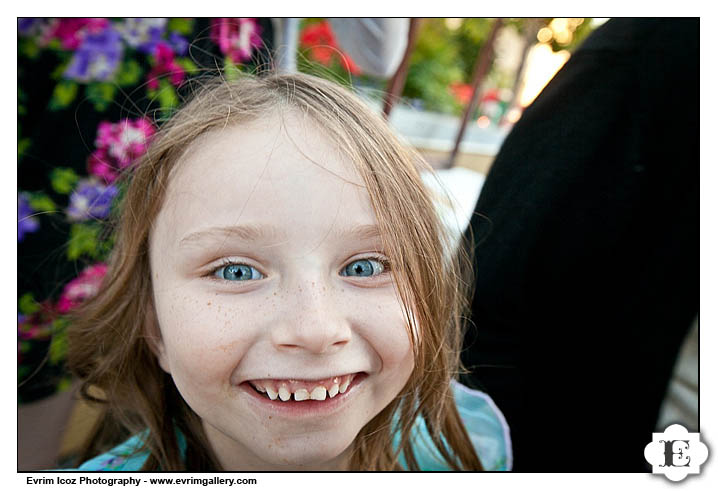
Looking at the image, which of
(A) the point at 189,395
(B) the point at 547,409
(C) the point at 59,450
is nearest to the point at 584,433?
(B) the point at 547,409

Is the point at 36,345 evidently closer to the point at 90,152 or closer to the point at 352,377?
the point at 90,152

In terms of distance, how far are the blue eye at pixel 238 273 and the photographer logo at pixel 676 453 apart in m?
0.52

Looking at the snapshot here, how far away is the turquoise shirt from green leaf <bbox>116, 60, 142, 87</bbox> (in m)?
0.52

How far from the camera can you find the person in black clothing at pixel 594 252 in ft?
2.42

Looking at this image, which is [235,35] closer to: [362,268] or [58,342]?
[362,268]

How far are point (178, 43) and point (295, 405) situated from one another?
22.8 inches

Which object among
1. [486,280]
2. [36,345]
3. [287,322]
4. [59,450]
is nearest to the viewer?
[287,322]

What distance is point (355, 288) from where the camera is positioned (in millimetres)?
554

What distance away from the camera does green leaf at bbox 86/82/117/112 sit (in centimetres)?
85

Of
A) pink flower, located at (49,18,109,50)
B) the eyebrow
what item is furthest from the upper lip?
pink flower, located at (49,18,109,50)

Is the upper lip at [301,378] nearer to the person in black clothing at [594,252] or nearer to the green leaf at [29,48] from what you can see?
the person in black clothing at [594,252]

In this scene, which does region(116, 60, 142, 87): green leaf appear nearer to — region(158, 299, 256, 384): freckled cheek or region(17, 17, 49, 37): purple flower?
region(17, 17, 49, 37): purple flower

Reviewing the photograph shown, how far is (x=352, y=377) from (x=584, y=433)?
0.47 meters
